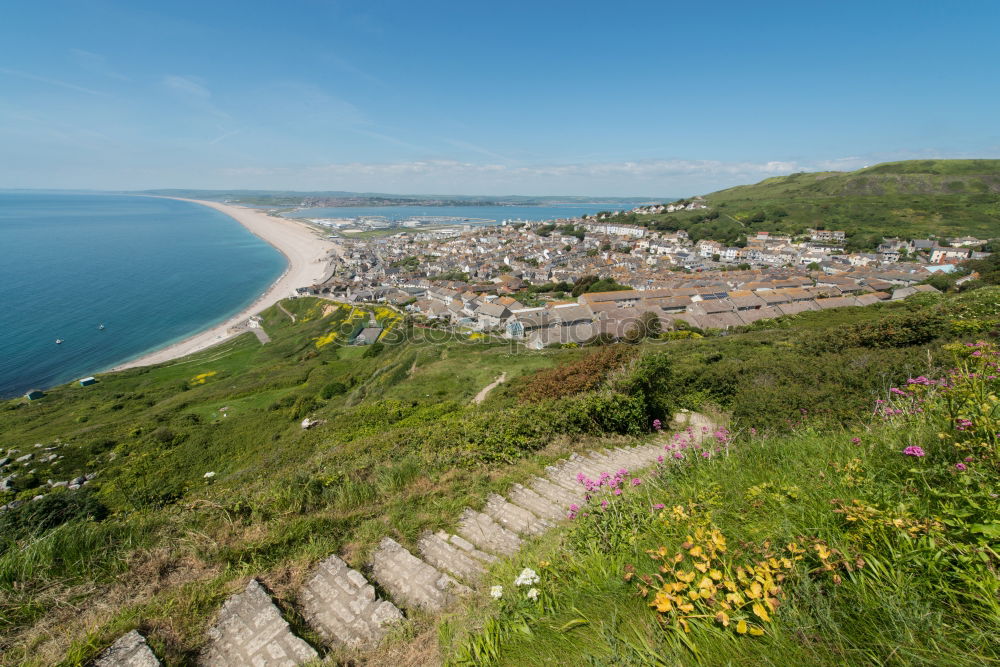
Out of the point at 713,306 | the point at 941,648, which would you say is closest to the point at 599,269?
the point at 713,306

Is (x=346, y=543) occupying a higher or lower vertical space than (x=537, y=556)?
lower

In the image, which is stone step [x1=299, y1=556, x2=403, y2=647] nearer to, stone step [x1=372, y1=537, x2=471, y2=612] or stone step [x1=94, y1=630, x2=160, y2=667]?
stone step [x1=372, y1=537, x2=471, y2=612]

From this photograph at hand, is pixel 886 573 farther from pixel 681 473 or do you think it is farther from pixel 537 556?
pixel 681 473

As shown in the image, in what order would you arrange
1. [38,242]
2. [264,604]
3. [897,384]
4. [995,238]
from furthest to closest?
[38,242]
[995,238]
[897,384]
[264,604]

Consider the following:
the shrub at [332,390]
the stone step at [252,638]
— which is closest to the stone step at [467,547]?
the stone step at [252,638]

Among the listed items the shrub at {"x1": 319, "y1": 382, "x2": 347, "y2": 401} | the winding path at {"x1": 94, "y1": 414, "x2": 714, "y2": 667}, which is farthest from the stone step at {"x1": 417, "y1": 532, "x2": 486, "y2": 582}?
the shrub at {"x1": 319, "y1": 382, "x2": 347, "y2": 401}

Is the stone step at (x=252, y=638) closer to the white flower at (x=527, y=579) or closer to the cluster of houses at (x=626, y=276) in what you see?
the white flower at (x=527, y=579)

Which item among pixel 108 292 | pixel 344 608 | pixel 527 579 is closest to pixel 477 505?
pixel 344 608
